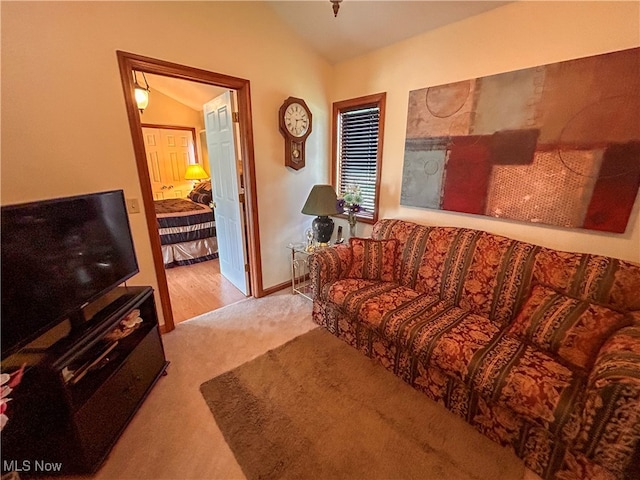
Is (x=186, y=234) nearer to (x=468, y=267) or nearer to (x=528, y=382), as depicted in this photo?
(x=468, y=267)

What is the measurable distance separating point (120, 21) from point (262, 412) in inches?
101

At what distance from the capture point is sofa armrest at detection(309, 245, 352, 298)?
218cm

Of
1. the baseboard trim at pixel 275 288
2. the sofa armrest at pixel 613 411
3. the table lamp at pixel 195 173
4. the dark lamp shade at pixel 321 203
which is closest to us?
the sofa armrest at pixel 613 411

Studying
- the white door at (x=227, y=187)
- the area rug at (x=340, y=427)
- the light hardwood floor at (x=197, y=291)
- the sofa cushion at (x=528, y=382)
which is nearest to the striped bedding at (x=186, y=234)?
the light hardwood floor at (x=197, y=291)

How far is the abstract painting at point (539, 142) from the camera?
150cm

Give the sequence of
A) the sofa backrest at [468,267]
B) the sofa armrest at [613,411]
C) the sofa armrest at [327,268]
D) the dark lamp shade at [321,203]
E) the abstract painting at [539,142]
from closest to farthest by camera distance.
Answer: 1. the sofa armrest at [613,411]
2. the abstract painting at [539,142]
3. the sofa backrest at [468,267]
4. the sofa armrest at [327,268]
5. the dark lamp shade at [321,203]

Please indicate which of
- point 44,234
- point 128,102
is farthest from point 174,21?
point 44,234

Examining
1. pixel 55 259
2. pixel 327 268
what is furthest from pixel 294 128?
pixel 55 259

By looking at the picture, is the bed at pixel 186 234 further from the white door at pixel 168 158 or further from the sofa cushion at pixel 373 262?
the sofa cushion at pixel 373 262

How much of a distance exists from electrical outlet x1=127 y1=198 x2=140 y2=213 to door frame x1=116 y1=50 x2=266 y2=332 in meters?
0.05

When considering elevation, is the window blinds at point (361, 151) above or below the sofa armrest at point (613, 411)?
above

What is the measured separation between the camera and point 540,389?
1.17m

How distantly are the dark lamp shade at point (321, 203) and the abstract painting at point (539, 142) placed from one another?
2.78ft

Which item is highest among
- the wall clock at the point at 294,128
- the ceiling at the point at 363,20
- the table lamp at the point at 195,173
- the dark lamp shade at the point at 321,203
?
the ceiling at the point at 363,20
